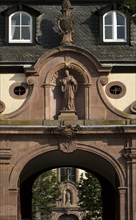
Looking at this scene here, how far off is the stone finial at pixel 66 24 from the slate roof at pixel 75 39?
778mm

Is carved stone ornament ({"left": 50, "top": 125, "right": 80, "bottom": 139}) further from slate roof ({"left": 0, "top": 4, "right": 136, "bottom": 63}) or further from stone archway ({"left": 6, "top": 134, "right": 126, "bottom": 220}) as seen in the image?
slate roof ({"left": 0, "top": 4, "right": 136, "bottom": 63})

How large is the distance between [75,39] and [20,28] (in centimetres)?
221

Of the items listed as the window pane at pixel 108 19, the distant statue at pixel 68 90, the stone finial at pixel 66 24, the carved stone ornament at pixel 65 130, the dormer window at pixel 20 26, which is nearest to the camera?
the carved stone ornament at pixel 65 130

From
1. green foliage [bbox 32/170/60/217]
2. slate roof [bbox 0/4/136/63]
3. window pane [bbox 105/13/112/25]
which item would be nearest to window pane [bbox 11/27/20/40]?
slate roof [bbox 0/4/136/63]

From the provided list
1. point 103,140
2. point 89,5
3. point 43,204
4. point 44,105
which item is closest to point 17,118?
point 44,105

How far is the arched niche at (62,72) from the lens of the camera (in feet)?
118

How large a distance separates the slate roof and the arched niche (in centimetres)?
73

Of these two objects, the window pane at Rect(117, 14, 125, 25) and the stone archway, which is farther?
the window pane at Rect(117, 14, 125, 25)

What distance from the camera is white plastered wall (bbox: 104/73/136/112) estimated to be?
36.5 m

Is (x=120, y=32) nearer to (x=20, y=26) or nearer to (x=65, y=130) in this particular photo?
(x=20, y=26)

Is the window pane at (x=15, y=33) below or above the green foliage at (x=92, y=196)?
above

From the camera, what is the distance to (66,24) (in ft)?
119

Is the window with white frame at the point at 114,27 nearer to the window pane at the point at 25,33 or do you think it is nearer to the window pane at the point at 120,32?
the window pane at the point at 120,32

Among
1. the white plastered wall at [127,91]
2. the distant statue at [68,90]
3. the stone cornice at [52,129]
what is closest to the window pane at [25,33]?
the distant statue at [68,90]
